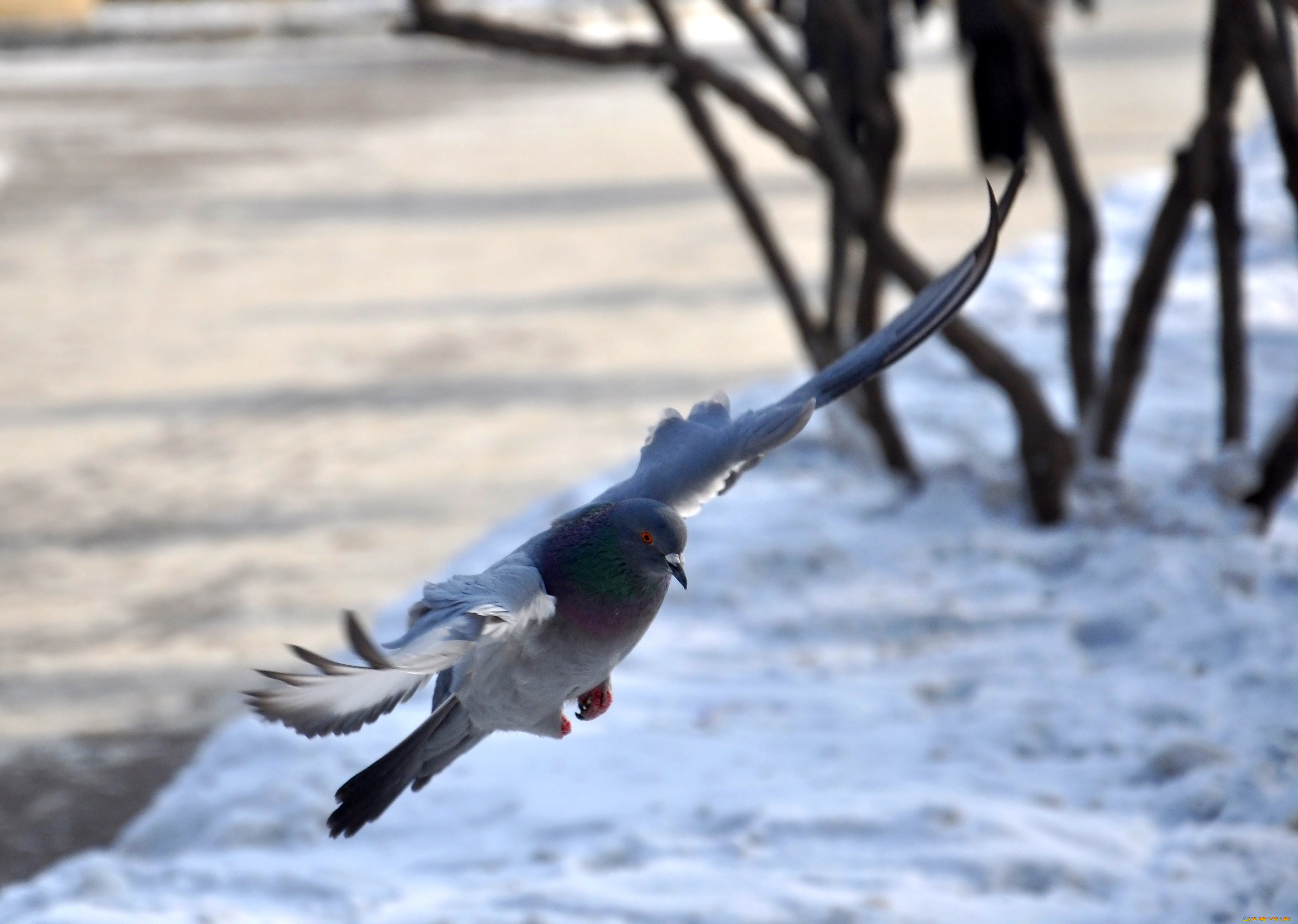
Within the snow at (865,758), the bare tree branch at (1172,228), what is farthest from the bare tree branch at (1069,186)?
the snow at (865,758)

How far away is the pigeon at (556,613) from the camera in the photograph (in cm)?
138

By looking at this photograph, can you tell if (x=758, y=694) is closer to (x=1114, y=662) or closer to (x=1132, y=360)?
(x=1114, y=662)

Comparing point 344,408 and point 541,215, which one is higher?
point 344,408

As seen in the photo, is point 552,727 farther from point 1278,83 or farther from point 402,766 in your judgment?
point 1278,83

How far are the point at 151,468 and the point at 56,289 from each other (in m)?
3.39

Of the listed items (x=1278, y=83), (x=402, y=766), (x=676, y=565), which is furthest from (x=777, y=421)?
(x=1278, y=83)

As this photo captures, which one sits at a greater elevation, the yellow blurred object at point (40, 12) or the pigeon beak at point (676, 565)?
the pigeon beak at point (676, 565)

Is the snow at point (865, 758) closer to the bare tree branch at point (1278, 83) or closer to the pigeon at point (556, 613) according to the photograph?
the bare tree branch at point (1278, 83)

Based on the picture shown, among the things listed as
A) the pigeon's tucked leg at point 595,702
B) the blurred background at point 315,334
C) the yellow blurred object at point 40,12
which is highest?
the pigeon's tucked leg at point 595,702

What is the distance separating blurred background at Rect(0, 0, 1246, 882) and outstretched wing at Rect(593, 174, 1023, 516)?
7.92 feet

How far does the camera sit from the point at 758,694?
4086 mm

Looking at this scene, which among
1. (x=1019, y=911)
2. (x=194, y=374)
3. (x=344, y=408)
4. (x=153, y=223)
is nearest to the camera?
(x=1019, y=911)

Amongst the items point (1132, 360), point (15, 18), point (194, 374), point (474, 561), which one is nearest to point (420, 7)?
point (474, 561)

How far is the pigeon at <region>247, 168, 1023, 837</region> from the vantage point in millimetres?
1377
